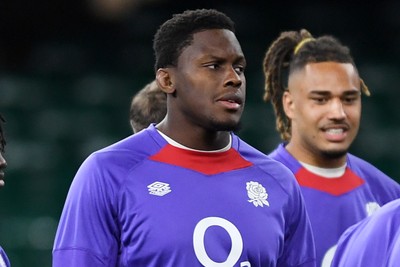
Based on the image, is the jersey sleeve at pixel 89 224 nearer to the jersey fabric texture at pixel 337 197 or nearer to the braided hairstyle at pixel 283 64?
the jersey fabric texture at pixel 337 197

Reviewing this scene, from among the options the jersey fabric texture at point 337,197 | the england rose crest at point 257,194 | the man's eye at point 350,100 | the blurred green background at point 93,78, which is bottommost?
the blurred green background at point 93,78

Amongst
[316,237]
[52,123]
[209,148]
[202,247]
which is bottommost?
[52,123]

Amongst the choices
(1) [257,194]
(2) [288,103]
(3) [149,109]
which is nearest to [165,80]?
(1) [257,194]

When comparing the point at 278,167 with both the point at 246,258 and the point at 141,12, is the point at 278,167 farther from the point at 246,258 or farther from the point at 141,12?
the point at 141,12

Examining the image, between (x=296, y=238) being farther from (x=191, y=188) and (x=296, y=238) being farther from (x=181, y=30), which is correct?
(x=181, y=30)

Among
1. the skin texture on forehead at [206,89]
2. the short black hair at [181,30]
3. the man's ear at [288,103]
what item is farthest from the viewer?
the man's ear at [288,103]

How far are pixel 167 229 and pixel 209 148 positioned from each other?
0.36m

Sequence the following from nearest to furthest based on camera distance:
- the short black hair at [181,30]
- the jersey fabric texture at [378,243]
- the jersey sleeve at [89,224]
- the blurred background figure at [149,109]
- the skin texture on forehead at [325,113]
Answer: the jersey fabric texture at [378,243], the jersey sleeve at [89,224], the short black hair at [181,30], the blurred background figure at [149,109], the skin texture on forehead at [325,113]

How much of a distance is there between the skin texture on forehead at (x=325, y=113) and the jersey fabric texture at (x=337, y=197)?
0.26 feet

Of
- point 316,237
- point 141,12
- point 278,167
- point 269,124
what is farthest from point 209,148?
point 141,12

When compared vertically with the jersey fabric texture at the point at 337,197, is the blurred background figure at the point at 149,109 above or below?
above

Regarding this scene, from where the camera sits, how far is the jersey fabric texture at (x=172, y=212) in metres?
3.45

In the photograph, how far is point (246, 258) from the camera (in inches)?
139

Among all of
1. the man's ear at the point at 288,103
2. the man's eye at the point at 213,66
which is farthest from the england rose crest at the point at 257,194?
the man's ear at the point at 288,103
